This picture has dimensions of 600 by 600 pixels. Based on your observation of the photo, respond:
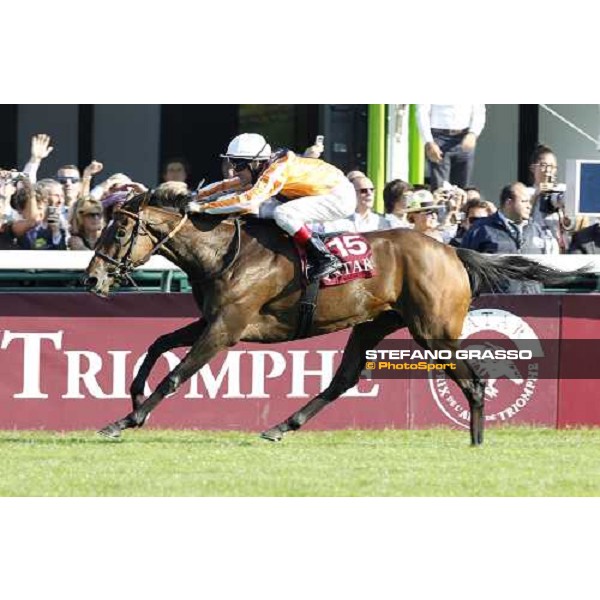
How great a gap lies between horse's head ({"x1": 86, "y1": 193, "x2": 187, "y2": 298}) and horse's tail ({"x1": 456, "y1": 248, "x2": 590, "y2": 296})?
2219 millimetres

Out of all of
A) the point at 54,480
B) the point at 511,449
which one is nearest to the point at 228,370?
the point at 511,449

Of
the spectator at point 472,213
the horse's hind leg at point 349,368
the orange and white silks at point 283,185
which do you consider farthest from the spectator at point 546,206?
the orange and white silks at point 283,185

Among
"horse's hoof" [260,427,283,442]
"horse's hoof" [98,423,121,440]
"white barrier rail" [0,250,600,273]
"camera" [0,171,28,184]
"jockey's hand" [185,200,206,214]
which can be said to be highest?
"camera" [0,171,28,184]

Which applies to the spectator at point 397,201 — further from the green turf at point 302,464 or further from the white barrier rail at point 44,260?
the white barrier rail at point 44,260

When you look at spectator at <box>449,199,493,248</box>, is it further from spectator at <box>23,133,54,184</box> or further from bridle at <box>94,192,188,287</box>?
spectator at <box>23,133,54,184</box>

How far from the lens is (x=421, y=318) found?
45.1ft

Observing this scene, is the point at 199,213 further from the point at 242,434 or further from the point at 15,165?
the point at 15,165

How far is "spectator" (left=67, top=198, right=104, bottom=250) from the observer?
15188 mm

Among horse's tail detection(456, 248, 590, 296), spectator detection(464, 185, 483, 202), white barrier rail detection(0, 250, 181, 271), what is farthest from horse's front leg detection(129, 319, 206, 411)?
spectator detection(464, 185, 483, 202)

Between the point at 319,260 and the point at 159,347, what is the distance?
134 cm

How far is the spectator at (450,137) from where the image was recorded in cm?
1678

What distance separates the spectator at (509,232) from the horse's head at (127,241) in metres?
2.93

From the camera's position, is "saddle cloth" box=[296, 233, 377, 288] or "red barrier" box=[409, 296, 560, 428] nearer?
"saddle cloth" box=[296, 233, 377, 288]

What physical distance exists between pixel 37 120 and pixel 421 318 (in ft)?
25.2
